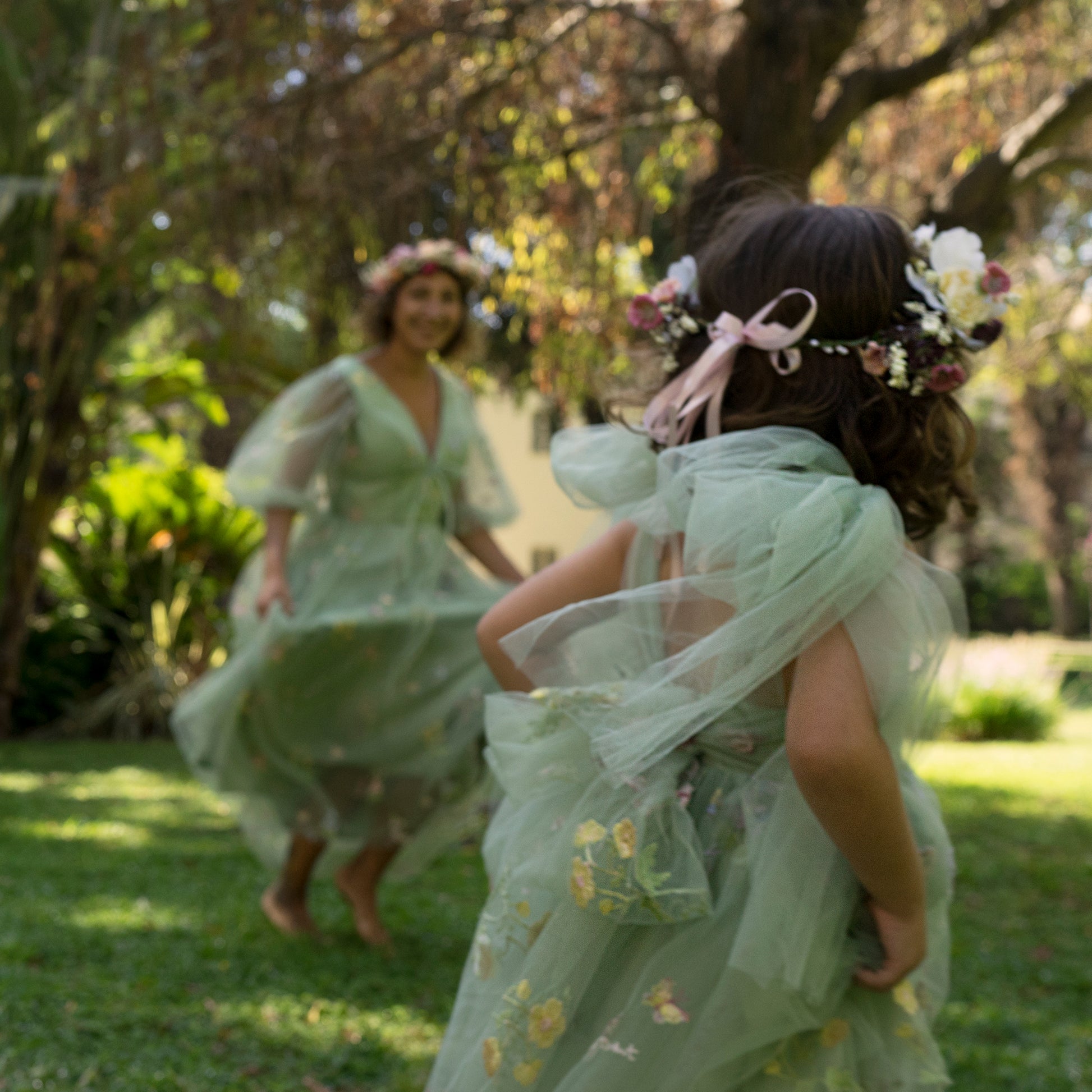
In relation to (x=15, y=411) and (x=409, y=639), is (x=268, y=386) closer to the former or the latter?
(x=15, y=411)

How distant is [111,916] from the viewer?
12.4 feet

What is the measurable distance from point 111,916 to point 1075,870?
3774 mm

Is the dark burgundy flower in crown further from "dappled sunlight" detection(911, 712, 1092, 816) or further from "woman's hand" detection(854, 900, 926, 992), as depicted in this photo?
"dappled sunlight" detection(911, 712, 1092, 816)

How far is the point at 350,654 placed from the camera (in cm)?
349

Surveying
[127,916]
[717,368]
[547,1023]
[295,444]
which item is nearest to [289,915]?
[127,916]

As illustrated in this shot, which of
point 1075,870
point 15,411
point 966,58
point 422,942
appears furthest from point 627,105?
point 15,411

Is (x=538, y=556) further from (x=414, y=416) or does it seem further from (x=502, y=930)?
(x=502, y=930)

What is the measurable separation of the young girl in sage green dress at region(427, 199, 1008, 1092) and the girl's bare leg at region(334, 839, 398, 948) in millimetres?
1995

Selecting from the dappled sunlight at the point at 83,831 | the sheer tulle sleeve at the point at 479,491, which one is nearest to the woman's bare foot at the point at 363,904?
the sheer tulle sleeve at the point at 479,491

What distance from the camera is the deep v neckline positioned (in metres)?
3.72

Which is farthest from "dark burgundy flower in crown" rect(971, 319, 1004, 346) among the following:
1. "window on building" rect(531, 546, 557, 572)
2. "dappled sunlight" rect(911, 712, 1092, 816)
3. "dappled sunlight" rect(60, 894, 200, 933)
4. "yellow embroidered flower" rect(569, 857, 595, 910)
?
"window on building" rect(531, 546, 557, 572)

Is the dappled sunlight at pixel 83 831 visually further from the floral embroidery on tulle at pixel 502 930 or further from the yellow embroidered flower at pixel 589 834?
the yellow embroidered flower at pixel 589 834

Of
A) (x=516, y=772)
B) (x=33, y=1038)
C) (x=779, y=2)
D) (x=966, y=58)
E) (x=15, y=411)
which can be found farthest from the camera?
(x=15, y=411)

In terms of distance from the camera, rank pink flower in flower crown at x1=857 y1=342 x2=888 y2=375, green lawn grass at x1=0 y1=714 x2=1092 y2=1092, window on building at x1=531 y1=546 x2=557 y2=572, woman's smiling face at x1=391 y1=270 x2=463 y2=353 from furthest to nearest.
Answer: window on building at x1=531 y1=546 x2=557 y2=572
woman's smiling face at x1=391 y1=270 x2=463 y2=353
green lawn grass at x1=0 y1=714 x2=1092 y2=1092
pink flower in flower crown at x1=857 y1=342 x2=888 y2=375
